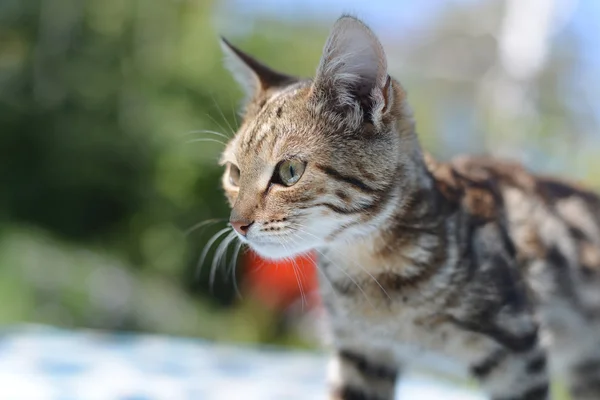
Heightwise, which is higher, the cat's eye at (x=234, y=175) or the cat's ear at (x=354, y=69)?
the cat's ear at (x=354, y=69)

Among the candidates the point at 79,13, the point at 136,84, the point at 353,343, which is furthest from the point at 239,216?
the point at 79,13

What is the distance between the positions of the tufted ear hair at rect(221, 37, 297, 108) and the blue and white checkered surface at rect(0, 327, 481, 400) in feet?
2.32

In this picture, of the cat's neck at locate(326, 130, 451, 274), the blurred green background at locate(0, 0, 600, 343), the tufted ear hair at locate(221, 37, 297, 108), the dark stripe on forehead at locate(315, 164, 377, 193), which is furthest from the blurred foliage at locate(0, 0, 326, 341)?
the dark stripe on forehead at locate(315, 164, 377, 193)

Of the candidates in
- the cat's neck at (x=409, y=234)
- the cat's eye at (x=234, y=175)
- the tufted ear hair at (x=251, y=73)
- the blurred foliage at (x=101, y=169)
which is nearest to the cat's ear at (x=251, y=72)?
the tufted ear hair at (x=251, y=73)

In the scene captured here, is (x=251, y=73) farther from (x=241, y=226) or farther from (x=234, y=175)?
(x=241, y=226)

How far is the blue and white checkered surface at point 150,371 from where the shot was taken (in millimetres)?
1390

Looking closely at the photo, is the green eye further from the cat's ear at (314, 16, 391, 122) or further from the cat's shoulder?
the cat's shoulder

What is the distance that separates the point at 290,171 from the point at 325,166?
5cm

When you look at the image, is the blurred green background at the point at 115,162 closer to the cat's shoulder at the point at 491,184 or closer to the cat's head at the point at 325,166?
the cat's shoulder at the point at 491,184

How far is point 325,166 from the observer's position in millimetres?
861

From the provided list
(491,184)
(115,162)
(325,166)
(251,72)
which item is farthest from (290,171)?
(115,162)

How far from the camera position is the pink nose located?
864mm

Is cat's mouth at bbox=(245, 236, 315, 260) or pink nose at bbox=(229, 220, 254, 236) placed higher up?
pink nose at bbox=(229, 220, 254, 236)

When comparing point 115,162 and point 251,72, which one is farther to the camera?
point 115,162
